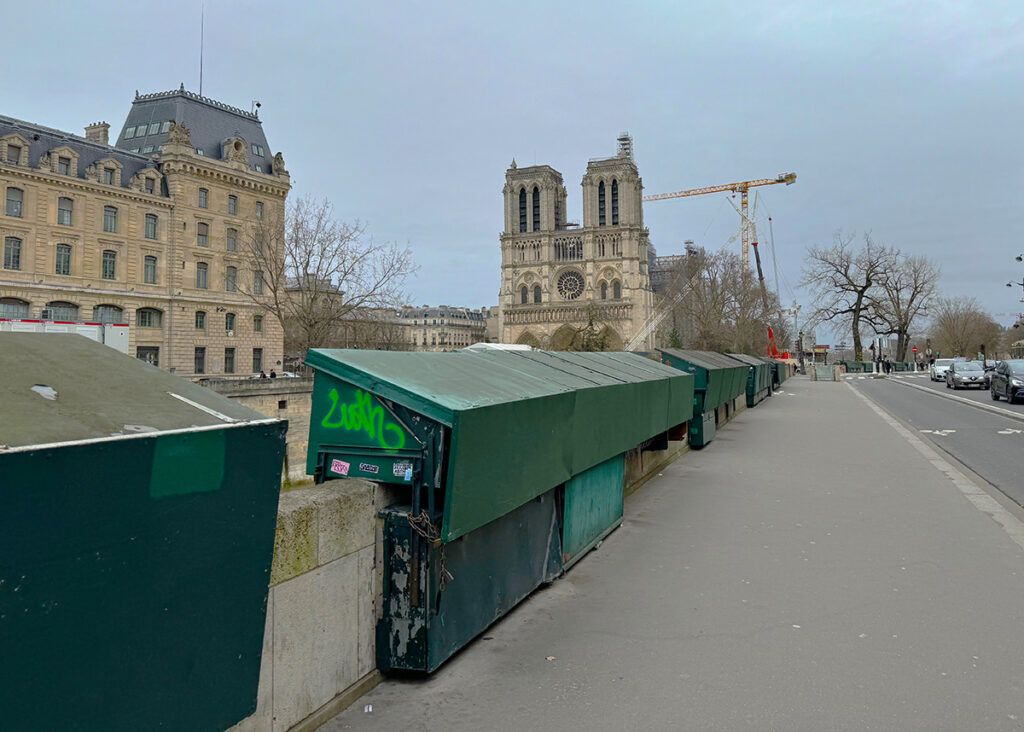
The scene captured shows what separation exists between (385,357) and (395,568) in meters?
1.47

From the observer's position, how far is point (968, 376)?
118 ft

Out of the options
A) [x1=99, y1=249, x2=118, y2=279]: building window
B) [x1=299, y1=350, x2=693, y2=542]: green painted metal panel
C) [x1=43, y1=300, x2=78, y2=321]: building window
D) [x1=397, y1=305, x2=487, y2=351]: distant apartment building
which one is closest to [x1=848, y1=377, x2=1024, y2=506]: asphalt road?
[x1=299, y1=350, x2=693, y2=542]: green painted metal panel

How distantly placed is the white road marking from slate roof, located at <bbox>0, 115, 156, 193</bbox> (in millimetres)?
49341

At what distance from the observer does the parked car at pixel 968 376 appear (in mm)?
35781

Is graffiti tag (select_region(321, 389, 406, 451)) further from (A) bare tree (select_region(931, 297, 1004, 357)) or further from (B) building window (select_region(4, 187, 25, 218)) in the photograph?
(A) bare tree (select_region(931, 297, 1004, 357))

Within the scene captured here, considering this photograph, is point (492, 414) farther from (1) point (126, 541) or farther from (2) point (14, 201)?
(2) point (14, 201)

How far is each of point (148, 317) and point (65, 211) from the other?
8.04 m

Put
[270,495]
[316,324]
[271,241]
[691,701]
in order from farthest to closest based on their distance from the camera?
[271,241] < [316,324] < [691,701] < [270,495]

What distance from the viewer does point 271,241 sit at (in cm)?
3666

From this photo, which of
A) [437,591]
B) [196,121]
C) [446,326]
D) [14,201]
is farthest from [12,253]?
[446,326]

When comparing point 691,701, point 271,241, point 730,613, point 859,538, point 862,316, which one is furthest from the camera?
point 862,316

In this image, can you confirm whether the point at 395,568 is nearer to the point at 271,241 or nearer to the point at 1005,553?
the point at 1005,553

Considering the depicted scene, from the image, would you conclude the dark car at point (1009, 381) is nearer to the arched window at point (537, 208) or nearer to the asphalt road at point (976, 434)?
the asphalt road at point (976, 434)

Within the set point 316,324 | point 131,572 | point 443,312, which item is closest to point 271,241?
point 316,324
